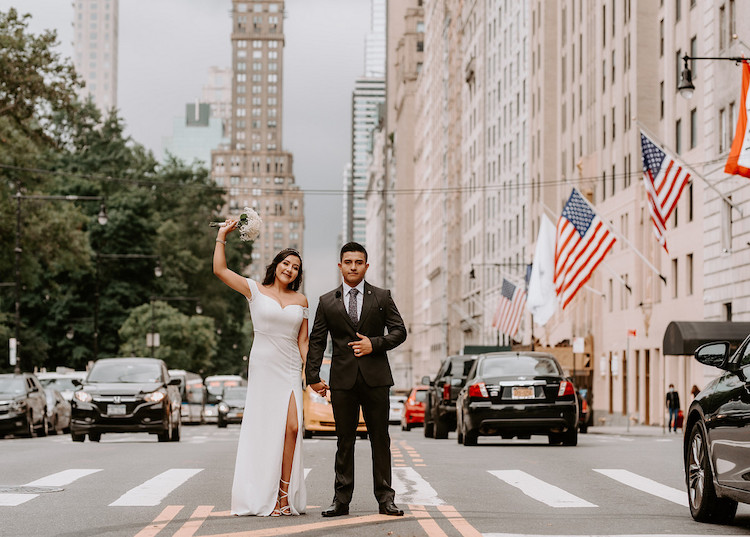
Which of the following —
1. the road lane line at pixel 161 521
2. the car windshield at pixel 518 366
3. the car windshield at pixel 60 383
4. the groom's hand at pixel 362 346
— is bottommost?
the car windshield at pixel 60 383

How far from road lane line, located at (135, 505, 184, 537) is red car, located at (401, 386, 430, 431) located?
3426 cm

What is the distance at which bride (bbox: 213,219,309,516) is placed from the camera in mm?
10180

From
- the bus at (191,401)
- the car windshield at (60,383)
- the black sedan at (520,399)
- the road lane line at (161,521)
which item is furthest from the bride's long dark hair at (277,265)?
the bus at (191,401)

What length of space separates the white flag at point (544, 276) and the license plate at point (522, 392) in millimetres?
31820

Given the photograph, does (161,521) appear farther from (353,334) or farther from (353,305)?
(353,305)

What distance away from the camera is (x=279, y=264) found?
10.5 meters

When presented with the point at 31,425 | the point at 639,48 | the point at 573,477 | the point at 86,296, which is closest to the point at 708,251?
the point at 639,48

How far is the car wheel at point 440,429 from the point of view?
29672mm

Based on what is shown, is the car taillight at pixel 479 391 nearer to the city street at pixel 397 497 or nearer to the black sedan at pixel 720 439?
the city street at pixel 397 497

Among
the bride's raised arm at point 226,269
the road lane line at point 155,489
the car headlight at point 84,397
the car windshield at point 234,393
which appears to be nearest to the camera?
the bride's raised arm at point 226,269

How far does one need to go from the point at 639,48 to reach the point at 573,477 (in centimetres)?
4102

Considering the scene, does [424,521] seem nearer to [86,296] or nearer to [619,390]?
[619,390]

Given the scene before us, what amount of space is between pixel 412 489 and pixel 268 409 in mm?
3456

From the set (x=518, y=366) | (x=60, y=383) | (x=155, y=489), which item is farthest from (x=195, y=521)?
(x=60, y=383)
